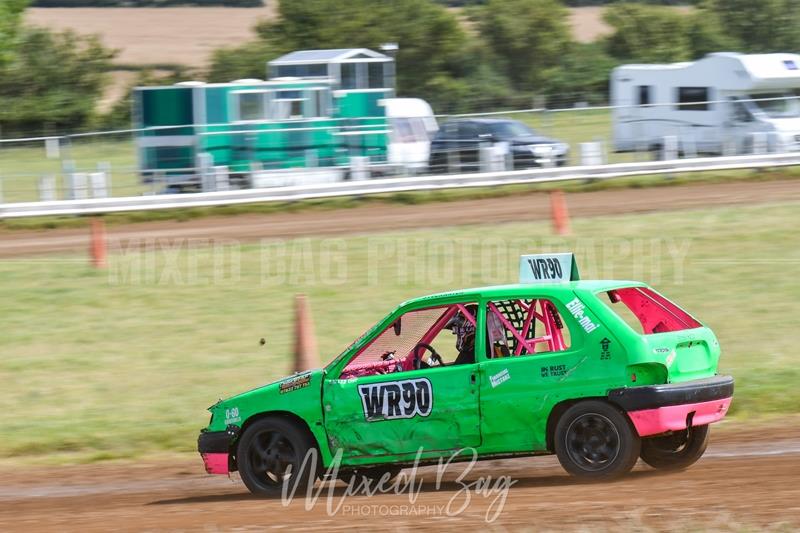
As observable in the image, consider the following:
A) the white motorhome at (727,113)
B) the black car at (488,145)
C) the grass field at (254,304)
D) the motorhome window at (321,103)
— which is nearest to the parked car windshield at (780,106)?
the white motorhome at (727,113)

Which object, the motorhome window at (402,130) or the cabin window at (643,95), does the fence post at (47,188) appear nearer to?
the motorhome window at (402,130)

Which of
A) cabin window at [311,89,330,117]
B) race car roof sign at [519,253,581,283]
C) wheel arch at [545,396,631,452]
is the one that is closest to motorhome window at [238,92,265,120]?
cabin window at [311,89,330,117]

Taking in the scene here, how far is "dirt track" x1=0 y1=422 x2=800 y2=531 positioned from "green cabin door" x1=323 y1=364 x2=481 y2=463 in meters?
0.34

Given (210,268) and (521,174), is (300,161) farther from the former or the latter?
(210,268)

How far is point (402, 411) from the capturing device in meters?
7.58

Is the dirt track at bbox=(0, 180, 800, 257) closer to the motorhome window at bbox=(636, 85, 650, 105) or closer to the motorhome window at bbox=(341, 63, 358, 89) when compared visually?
the motorhome window at bbox=(341, 63, 358, 89)

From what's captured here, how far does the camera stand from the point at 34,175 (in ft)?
76.6

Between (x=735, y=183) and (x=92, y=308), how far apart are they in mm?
14453

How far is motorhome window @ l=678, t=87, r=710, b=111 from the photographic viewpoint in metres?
26.9

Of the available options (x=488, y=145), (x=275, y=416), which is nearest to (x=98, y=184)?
(x=488, y=145)

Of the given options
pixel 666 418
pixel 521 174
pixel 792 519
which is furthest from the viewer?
pixel 521 174

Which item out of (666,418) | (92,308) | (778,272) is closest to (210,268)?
(92,308)

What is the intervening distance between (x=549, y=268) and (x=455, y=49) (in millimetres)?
44058

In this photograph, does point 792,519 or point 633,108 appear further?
point 633,108
